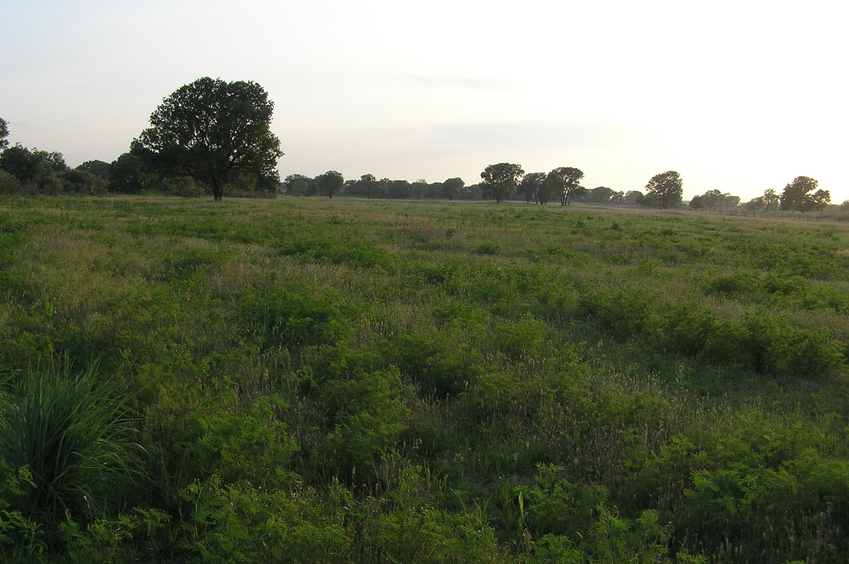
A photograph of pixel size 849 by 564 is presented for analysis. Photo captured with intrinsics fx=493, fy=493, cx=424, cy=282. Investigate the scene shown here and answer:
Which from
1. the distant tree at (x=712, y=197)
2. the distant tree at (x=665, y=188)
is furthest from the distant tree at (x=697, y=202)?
the distant tree at (x=712, y=197)

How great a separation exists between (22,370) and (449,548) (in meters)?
4.66

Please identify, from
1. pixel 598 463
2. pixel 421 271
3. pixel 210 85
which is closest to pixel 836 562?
pixel 598 463

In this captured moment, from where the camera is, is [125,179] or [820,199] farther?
[820,199]

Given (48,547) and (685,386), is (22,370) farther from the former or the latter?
(685,386)

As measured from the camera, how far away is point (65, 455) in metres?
3.33

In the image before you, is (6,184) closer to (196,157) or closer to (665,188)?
(196,157)

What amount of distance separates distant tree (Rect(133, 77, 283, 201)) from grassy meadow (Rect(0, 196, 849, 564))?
37.5m

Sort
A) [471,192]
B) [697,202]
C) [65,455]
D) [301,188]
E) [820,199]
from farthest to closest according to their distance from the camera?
[471,192]
[301,188]
[697,202]
[820,199]
[65,455]

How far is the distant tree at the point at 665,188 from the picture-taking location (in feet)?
352

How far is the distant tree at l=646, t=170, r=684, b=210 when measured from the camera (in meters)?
107

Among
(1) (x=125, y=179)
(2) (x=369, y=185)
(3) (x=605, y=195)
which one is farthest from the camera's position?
(3) (x=605, y=195)

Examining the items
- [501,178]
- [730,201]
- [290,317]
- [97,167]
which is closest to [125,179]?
[97,167]

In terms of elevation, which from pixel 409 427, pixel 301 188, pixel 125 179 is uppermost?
pixel 301 188

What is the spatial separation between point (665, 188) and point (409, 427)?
118m
